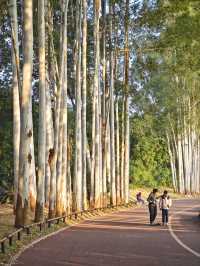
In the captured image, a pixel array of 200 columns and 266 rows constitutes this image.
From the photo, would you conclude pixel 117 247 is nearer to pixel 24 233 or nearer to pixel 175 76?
pixel 24 233

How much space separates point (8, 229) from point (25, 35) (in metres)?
5.89

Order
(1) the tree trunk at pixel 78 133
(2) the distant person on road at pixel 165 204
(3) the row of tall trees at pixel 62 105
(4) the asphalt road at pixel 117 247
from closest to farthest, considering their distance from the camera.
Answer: (4) the asphalt road at pixel 117 247 → (3) the row of tall trees at pixel 62 105 → (2) the distant person on road at pixel 165 204 → (1) the tree trunk at pixel 78 133

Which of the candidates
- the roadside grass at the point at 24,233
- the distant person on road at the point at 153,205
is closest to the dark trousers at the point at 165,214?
the distant person on road at the point at 153,205

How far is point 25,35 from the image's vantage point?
1950cm

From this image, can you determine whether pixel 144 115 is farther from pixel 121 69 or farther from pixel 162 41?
pixel 162 41

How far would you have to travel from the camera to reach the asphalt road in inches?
566

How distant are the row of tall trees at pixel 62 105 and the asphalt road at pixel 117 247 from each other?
192 cm

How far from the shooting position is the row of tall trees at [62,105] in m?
19.7

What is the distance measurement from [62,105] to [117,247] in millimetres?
10376

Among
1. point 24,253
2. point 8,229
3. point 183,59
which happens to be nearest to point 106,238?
point 8,229

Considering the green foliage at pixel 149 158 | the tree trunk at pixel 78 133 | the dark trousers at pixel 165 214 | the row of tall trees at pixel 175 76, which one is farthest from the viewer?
the green foliage at pixel 149 158

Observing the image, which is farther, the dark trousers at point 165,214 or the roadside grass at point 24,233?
the dark trousers at point 165,214

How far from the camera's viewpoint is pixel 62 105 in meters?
26.8

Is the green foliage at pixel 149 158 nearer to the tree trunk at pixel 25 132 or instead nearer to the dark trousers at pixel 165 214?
the dark trousers at pixel 165 214
